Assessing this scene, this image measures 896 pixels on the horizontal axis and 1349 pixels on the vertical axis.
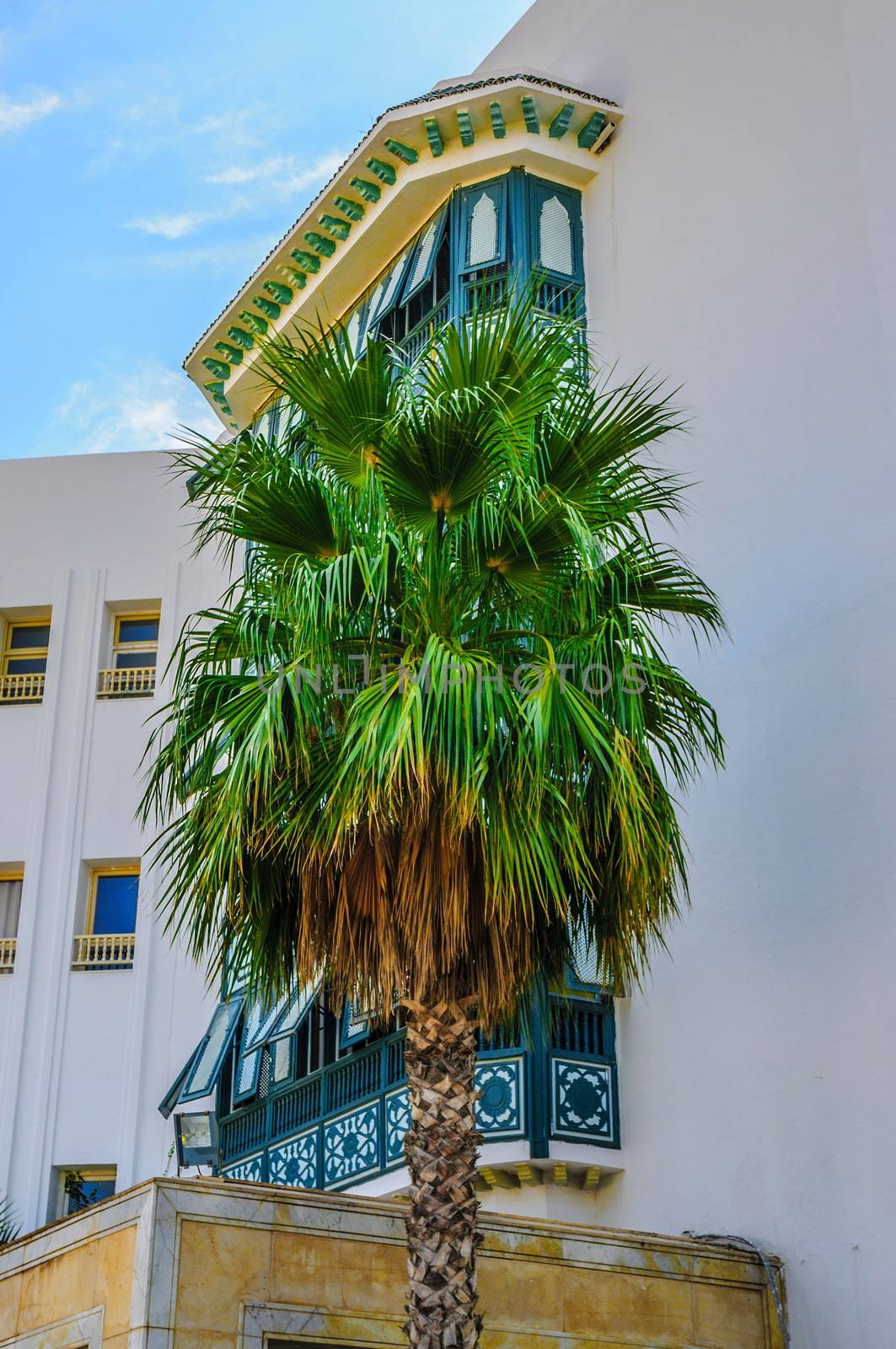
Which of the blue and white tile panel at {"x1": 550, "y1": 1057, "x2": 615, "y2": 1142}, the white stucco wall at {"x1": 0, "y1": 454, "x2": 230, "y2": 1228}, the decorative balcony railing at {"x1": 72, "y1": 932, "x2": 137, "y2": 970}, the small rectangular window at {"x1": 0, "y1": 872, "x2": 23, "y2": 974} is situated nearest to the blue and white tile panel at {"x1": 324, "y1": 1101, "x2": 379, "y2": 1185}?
the blue and white tile panel at {"x1": 550, "y1": 1057, "x2": 615, "y2": 1142}

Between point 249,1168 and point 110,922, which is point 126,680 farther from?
point 249,1168

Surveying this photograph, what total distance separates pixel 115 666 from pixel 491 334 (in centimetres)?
1265

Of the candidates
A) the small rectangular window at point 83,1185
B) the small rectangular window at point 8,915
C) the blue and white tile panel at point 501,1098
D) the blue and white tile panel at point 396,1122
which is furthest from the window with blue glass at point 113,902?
the blue and white tile panel at point 501,1098

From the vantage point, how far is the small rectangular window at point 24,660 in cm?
2259

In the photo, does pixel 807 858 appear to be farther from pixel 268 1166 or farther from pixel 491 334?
pixel 268 1166

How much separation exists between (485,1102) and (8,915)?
972 cm

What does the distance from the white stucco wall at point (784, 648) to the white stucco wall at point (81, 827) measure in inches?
262

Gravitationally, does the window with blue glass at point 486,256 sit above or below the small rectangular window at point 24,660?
above

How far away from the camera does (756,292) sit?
52.0 feet

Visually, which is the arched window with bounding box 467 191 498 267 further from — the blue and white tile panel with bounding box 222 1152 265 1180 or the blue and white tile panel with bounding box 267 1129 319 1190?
the blue and white tile panel with bounding box 222 1152 265 1180

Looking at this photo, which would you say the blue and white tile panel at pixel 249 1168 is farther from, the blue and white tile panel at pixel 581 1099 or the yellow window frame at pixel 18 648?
the yellow window frame at pixel 18 648

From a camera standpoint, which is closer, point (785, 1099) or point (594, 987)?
point (785, 1099)

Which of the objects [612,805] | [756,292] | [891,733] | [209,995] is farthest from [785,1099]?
[209,995]

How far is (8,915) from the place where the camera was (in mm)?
21469
